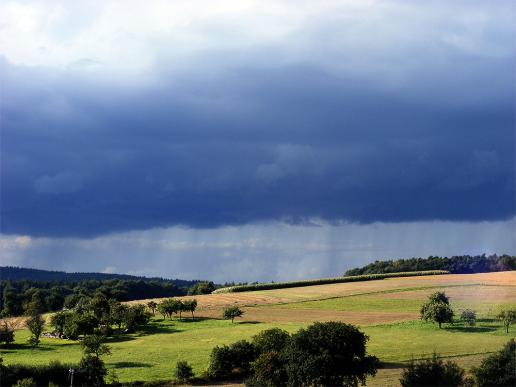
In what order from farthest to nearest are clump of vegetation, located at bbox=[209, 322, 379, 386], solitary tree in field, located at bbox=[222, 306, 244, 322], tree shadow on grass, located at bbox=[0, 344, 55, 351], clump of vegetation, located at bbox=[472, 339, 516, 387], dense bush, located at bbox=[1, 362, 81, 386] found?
solitary tree in field, located at bbox=[222, 306, 244, 322] → tree shadow on grass, located at bbox=[0, 344, 55, 351] → dense bush, located at bbox=[1, 362, 81, 386] → clump of vegetation, located at bbox=[209, 322, 379, 386] → clump of vegetation, located at bbox=[472, 339, 516, 387]

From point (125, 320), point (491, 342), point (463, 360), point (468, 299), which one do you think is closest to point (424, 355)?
point (463, 360)

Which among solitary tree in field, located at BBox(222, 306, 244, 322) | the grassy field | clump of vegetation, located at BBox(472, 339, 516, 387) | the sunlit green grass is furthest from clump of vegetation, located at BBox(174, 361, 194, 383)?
solitary tree in field, located at BBox(222, 306, 244, 322)

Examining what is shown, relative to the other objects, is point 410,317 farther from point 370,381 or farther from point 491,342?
point 370,381

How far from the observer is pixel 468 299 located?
139m

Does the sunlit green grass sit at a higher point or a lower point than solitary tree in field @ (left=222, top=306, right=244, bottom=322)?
lower

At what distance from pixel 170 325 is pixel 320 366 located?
7026 centimetres

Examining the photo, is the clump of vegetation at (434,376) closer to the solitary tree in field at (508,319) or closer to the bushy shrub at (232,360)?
the bushy shrub at (232,360)

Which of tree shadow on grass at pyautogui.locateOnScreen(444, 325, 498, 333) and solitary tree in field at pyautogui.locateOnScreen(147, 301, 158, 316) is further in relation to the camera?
solitary tree in field at pyautogui.locateOnScreen(147, 301, 158, 316)

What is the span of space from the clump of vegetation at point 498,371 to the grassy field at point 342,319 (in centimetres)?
1099

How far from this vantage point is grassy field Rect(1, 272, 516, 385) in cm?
9056

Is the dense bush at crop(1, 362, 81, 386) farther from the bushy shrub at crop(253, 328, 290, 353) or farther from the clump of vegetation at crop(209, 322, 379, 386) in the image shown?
the clump of vegetation at crop(209, 322, 379, 386)

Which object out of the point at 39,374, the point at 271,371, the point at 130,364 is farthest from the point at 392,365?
the point at 39,374

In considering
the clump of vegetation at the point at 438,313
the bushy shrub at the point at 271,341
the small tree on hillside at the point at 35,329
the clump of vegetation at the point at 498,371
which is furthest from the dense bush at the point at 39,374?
the clump of vegetation at the point at 438,313

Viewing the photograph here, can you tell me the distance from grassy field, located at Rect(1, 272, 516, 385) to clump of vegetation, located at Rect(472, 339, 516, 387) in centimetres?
1099
